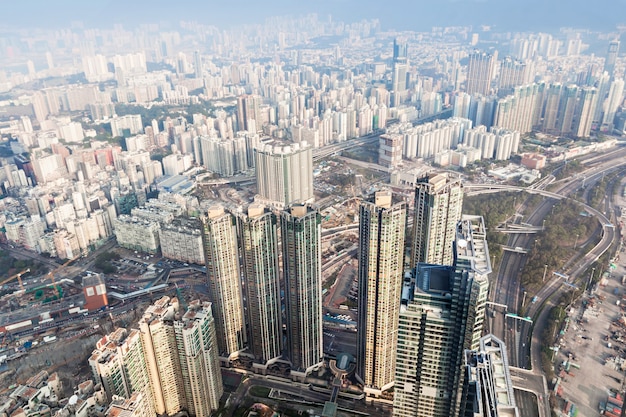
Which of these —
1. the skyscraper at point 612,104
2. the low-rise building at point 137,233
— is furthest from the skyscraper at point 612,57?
the low-rise building at point 137,233

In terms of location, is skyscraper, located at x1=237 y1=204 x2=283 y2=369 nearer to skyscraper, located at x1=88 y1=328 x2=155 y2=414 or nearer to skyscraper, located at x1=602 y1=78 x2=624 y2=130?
skyscraper, located at x1=88 y1=328 x2=155 y2=414

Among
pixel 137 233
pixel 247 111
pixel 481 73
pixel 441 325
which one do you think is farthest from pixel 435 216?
pixel 481 73

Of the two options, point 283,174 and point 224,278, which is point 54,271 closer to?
point 224,278

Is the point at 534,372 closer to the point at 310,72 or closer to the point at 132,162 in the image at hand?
the point at 132,162

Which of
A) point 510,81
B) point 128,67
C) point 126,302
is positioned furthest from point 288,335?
point 128,67

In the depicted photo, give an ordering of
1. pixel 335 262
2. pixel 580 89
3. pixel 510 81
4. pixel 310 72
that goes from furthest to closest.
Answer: pixel 310 72 → pixel 510 81 → pixel 580 89 → pixel 335 262

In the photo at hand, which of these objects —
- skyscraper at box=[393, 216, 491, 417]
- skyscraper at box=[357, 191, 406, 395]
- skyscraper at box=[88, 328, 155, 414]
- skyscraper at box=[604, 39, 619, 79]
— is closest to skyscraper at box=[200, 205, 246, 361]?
skyscraper at box=[88, 328, 155, 414]

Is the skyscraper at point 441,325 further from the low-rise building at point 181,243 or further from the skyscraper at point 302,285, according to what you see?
the low-rise building at point 181,243

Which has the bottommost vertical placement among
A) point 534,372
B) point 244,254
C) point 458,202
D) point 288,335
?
point 534,372

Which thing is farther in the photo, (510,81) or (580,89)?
(510,81)
